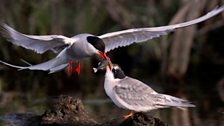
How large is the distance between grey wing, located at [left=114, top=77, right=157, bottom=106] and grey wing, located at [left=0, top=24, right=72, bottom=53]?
4.99 ft

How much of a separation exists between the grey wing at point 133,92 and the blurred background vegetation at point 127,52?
145 inches

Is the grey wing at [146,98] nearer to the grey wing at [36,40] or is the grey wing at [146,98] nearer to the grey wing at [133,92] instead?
the grey wing at [133,92]

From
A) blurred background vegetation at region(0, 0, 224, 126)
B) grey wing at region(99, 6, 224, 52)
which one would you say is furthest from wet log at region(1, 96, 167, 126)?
blurred background vegetation at region(0, 0, 224, 126)

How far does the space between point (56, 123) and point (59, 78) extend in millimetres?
6501

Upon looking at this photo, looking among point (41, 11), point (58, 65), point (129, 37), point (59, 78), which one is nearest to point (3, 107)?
point (58, 65)

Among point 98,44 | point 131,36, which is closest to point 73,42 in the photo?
point 98,44

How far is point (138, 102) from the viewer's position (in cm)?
806

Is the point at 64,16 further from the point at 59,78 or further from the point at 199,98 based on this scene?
the point at 199,98

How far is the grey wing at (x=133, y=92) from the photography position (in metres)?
8.08

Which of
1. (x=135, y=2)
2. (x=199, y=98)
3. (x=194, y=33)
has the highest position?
(x=135, y=2)

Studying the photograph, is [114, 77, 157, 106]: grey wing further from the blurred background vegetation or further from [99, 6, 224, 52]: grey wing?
the blurred background vegetation

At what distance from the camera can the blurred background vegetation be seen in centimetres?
1355

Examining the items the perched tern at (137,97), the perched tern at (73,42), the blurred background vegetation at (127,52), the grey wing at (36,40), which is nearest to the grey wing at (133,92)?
the perched tern at (137,97)

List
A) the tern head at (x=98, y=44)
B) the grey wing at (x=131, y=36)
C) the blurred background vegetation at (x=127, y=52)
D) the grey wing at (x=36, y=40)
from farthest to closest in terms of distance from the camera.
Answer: the blurred background vegetation at (x=127, y=52) → the grey wing at (x=131, y=36) → the grey wing at (x=36, y=40) → the tern head at (x=98, y=44)
